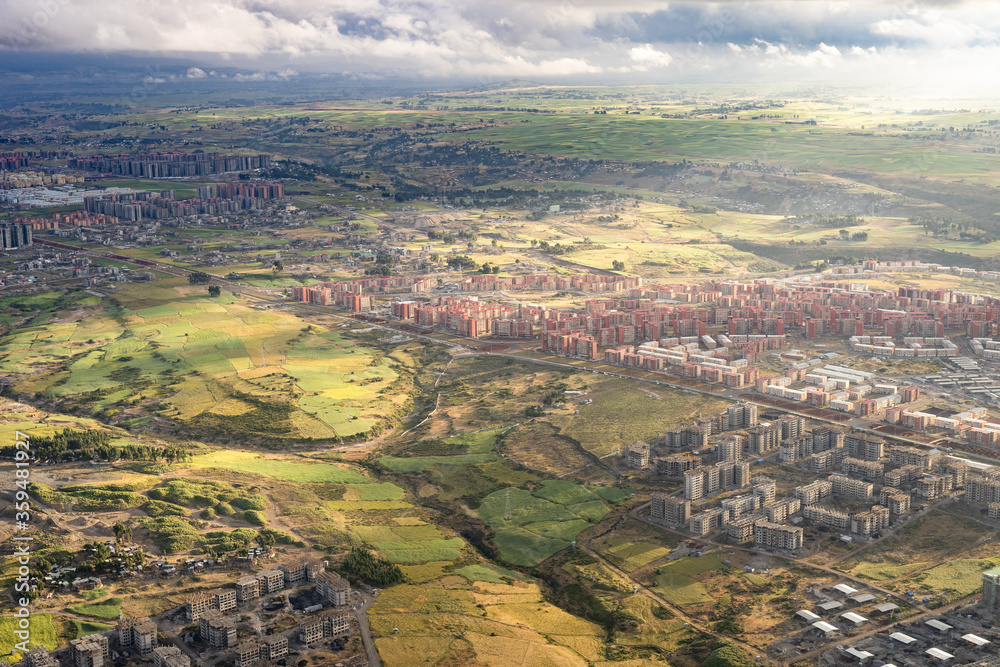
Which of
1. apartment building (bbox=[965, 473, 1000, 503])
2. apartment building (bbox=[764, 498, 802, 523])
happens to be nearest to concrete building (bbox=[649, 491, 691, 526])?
apartment building (bbox=[764, 498, 802, 523])

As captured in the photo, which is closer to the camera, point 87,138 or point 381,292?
point 381,292

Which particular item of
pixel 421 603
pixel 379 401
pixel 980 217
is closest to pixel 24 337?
pixel 379 401

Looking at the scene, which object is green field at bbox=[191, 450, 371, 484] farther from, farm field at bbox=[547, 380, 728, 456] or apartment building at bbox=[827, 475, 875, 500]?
apartment building at bbox=[827, 475, 875, 500]

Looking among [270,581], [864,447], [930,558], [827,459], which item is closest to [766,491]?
[827,459]

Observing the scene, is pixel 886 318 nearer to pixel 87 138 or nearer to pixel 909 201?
pixel 909 201

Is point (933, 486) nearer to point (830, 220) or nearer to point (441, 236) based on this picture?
point (441, 236)

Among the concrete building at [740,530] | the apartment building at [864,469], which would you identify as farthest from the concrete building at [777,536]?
the apartment building at [864,469]
